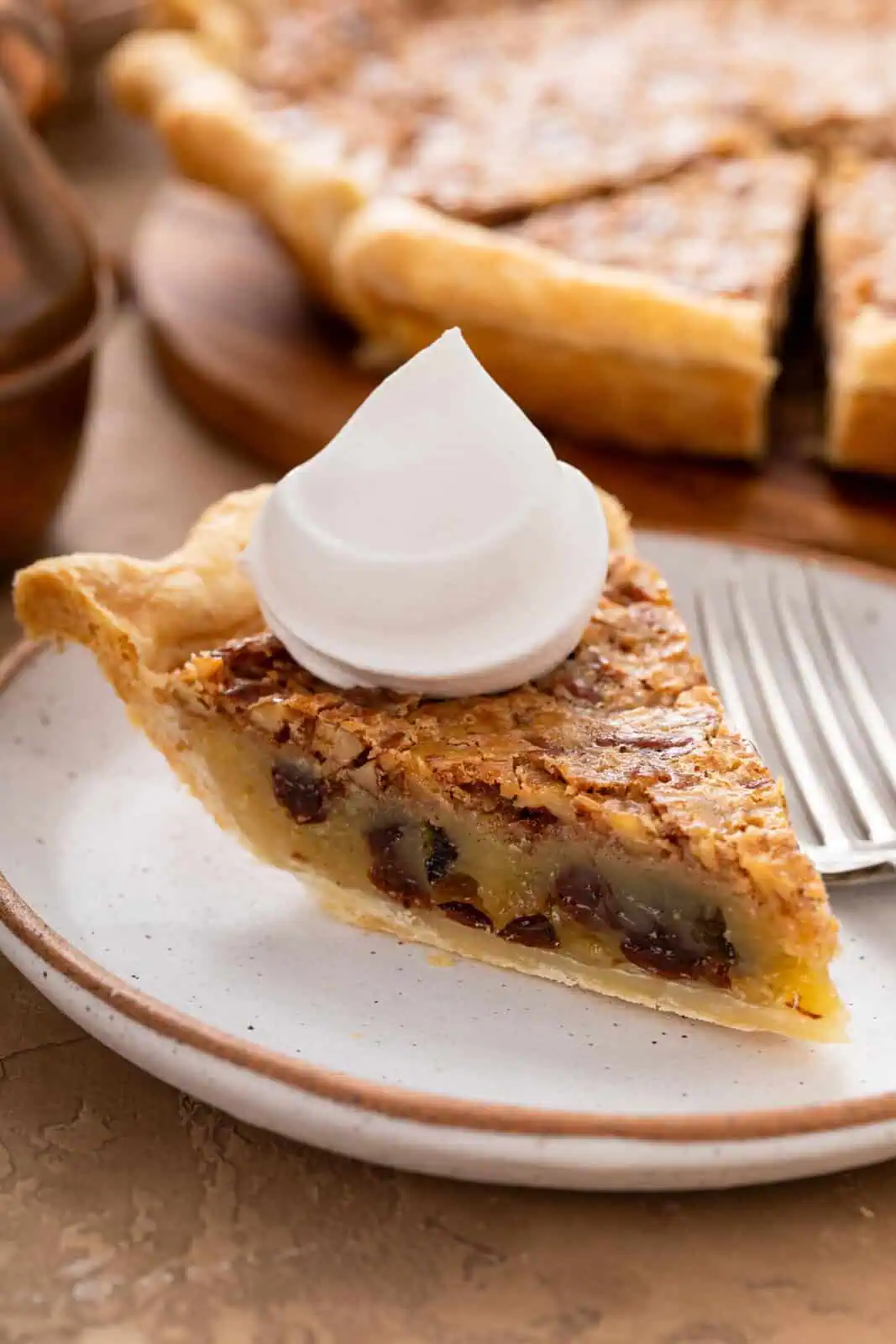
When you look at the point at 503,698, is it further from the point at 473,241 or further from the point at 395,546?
the point at 473,241

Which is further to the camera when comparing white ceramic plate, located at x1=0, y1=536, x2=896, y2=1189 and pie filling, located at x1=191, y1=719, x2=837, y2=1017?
pie filling, located at x1=191, y1=719, x2=837, y2=1017

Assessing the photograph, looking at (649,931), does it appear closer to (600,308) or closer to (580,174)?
(600,308)

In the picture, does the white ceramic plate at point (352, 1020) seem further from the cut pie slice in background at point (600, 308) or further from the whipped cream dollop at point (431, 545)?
the cut pie slice in background at point (600, 308)

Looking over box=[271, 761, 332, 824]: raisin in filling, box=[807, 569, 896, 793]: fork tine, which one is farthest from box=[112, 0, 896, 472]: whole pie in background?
box=[271, 761, 332, 824]: raisin in filling

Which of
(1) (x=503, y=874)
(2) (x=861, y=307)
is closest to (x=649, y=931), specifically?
(1) (x=503, y=874)

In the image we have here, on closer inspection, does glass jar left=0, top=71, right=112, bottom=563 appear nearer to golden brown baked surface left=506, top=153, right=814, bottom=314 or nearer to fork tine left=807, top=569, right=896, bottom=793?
golden brown baked surface left=506, top=153, right=814, bottom=314

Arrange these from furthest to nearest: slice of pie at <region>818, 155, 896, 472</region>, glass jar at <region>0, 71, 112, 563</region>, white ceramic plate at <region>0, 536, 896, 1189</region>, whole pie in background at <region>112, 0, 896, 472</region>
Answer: whole pie in background at <region>112, 0, 896, 472</region>
slice of pie at <region>818, 155, 896, 472</region>
glass jar at <region>0, 71, 112, 563</region>
white ceramic plate at <region>0, 536, 896, 1189</region>

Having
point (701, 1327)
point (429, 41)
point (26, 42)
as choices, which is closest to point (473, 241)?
point (26, 42)
